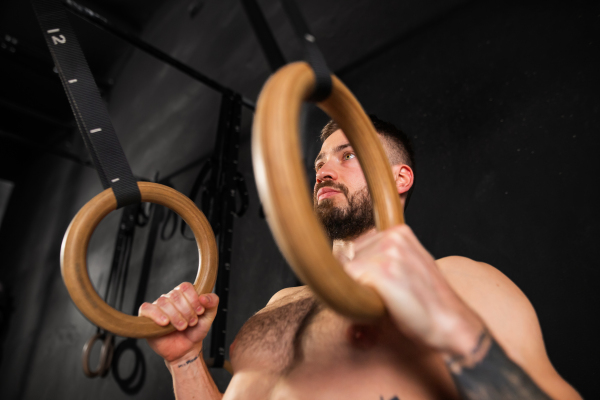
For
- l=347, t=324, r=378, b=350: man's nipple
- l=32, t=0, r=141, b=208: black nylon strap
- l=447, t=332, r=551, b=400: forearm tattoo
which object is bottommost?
l=447, t=332, r=551, b=400: forearm tattoo

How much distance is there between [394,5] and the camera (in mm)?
1667

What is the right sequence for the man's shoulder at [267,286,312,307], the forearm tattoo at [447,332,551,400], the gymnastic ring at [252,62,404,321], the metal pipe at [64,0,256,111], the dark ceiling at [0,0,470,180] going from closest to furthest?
1. the gymnastic ring at [252,62,404,321]
2. the forearm tattoo at [447,332,551,400]
3. the man's shoulder at [267,286,312,307]
4. the metal pipe at [64,0,256,111]
5. the dark ceiling at [0,0,470,180]

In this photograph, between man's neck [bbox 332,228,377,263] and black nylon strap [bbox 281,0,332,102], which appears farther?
man's neck [bbox 332,228,377,263]

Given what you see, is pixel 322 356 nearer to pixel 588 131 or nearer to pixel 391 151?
pixel 391 151

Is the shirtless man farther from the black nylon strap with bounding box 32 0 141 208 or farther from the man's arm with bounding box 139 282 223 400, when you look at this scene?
the black nylon strap with bounding box 32 0 141 208

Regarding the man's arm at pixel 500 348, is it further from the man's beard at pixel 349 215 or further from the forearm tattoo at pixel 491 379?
the man's beard at pixel 349 215

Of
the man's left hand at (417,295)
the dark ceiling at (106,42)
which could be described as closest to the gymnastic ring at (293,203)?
the man's left hand at (417,295)

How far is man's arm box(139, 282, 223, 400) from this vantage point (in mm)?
943

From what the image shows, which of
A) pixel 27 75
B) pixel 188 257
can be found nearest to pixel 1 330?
pixel 27 75

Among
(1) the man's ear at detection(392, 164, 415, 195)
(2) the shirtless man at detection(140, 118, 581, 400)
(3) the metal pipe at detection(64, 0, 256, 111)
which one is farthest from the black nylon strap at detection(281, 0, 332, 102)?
(3) the metal pipe at detection(64, 0, 256, 111)

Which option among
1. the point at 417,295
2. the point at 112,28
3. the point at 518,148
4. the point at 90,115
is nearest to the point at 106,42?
the point at 112,28

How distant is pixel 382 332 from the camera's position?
78cm

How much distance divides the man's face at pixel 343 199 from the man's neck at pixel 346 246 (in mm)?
14

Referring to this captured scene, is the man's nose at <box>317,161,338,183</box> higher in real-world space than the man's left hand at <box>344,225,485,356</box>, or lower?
higher
